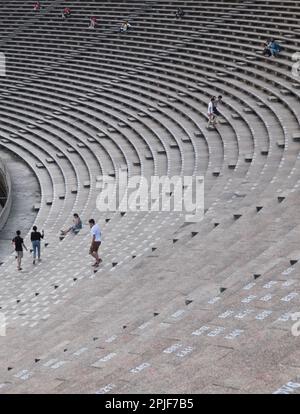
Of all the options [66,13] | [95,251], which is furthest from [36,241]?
[66,13]

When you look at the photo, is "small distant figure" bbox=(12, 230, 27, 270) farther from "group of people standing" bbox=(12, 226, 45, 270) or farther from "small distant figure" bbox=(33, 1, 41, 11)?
"small distant figure" bbox=(33, 1, 41, 11)

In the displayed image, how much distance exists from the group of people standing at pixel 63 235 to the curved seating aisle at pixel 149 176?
339mm

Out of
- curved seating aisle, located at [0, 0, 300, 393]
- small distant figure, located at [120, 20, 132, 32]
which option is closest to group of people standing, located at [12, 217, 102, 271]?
curved seating aisle, located at [0, 0, 300, 393]

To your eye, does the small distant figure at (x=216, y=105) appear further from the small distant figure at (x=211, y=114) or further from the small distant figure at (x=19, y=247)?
the small distant figure at (x=19, y=247)

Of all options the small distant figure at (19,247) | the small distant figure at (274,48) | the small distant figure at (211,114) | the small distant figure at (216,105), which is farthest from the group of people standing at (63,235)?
the small distant figure at (274,48)

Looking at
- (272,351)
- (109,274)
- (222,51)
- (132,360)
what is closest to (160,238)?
(109,274)

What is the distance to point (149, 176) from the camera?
29688 mm

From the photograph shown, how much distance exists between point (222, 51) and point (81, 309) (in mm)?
22790

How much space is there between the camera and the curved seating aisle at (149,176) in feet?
42.6

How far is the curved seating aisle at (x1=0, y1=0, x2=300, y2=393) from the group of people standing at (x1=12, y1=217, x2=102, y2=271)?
1.11 ft

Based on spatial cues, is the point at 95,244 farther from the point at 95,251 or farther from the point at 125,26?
the point at 125,26

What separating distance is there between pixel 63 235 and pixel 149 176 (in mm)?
4224

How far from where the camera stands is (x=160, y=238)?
74.5 ft
